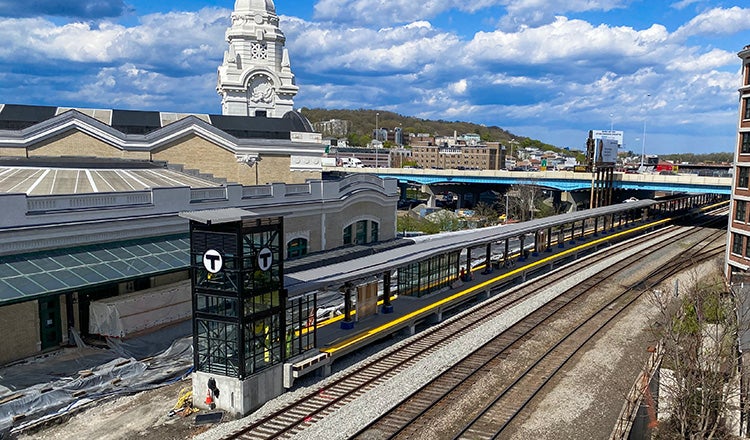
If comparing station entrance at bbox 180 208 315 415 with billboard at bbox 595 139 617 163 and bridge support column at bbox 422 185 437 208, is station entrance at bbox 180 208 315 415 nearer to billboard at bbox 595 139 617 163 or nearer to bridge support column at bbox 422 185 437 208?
billboard at bbox 595 139 617 163

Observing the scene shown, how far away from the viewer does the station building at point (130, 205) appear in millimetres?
19906

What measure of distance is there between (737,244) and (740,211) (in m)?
2.12

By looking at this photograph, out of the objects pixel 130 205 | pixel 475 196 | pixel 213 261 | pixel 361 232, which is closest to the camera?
pixel 213 261

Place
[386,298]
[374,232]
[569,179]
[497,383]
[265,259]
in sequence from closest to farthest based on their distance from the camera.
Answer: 1. [265,259]
2. [497,383]
3. [386,298]
4. [374,232]
5. [569,179]

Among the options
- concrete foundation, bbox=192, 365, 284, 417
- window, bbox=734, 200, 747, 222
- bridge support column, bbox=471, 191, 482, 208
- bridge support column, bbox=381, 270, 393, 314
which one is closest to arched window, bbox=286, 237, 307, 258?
bridge support column, bbox=381, 270, 393, 314

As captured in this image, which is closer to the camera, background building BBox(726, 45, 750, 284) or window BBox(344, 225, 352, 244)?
background building BBox(726, 45, 750, 284)

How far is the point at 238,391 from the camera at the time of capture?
17.3 metres

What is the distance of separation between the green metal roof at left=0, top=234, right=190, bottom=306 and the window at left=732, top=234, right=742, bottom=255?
33.2 metres

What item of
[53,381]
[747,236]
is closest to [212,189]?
[53,381]

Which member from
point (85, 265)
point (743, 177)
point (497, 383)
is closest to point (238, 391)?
point (85, 265)

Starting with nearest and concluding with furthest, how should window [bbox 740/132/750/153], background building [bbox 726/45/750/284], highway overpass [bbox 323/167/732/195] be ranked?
background building [bbox 726/45/750/284], window [bbox 740/132/750/153], highway overpass [bbox 323/167/732/195]

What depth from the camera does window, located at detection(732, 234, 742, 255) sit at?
36.4 metres

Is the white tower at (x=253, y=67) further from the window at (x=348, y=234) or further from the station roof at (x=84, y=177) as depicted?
the window at (x=348, y=234)

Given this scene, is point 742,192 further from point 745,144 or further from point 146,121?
point 146,121
